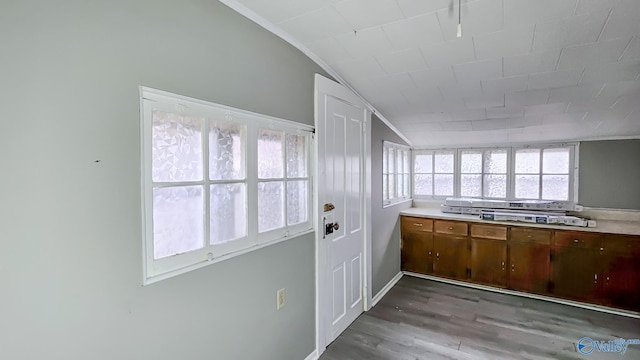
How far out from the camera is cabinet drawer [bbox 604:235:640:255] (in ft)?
9.57

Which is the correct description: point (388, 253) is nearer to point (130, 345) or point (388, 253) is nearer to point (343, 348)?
point (343, 348)

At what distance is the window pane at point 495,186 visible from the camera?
158 inches

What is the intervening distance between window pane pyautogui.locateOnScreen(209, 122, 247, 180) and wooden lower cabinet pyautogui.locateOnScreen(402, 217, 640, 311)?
2.98 metres

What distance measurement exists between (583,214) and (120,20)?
4.57m

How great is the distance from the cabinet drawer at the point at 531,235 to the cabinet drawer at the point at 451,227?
19.1 inches

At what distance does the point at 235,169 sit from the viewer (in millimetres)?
1667

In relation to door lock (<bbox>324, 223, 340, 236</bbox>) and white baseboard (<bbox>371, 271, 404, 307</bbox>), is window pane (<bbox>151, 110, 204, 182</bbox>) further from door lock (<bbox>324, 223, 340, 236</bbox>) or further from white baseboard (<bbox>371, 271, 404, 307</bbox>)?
white baseboard (<bbox>371, 271, 404, 307</bbox>)

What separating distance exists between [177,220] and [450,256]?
3.45m

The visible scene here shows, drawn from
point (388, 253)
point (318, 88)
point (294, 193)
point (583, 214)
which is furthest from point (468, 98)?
point (583, 214)

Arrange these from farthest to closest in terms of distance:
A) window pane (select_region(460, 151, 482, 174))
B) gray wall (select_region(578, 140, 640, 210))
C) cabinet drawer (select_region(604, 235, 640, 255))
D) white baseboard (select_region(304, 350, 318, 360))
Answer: window pane (select_region(460, 151, 482, 174)) < gray wall (select_region(578, 140, 640, 210)) < cabinet drawer (select_region(604, 235, 640, 255)) < white baseboard (select_region(304, 350, 318, 360))

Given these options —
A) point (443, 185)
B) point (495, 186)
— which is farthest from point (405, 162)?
point (495, 186)

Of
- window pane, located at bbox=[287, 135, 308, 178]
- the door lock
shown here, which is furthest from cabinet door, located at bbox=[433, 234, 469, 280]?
window pane, located at bbox=[287, 135, 308, 178]

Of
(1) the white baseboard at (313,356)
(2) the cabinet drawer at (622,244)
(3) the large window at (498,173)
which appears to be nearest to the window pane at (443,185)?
(3) the large window at (498,173)

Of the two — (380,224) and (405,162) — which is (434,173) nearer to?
(405,162)
